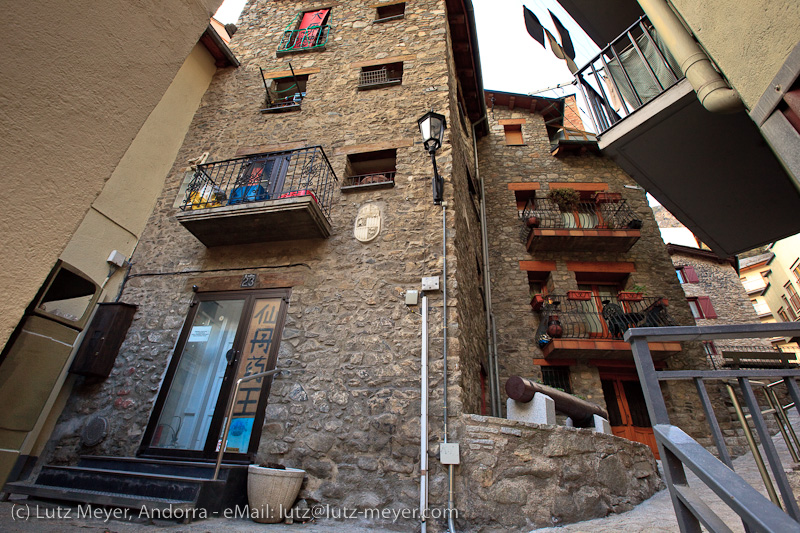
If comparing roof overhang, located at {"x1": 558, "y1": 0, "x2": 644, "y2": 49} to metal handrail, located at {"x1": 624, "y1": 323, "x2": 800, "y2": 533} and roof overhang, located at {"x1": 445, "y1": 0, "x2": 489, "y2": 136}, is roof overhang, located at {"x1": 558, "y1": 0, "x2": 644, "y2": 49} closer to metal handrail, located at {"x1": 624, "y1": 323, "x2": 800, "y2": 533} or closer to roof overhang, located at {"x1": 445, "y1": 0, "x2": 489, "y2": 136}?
roof overhang, located at {"x1": 445, "y1": 0, "x2": 489, "y2": 136}

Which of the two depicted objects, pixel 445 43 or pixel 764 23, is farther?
pixel 445 43

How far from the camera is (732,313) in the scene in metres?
13.0

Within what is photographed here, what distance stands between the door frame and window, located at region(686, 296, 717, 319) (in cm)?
1376

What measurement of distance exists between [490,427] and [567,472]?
796 mm

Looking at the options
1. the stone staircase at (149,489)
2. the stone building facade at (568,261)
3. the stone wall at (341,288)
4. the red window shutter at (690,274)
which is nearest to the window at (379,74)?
the stone wall at (341,288)

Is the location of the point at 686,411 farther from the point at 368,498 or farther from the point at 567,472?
the point at 368,498

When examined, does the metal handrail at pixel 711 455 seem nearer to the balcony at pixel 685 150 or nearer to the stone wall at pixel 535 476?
the stone wall at pixel 535 476

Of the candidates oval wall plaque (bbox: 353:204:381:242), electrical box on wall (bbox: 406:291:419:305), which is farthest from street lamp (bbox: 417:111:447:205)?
electrical box on wall (bbox: 406:291:419:305)

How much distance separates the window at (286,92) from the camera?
7766mm

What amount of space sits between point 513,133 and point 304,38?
638 cm

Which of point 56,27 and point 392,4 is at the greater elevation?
point 392,4

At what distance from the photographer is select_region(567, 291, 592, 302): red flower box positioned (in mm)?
7852

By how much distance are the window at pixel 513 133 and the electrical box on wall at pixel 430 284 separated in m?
7.85

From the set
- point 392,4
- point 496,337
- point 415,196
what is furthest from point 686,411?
point 392,4
